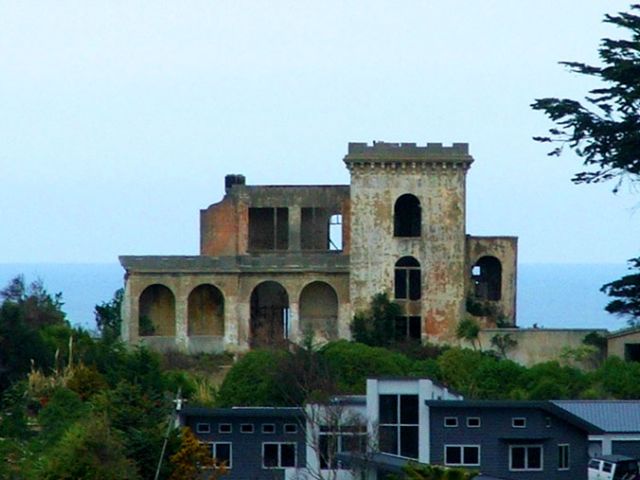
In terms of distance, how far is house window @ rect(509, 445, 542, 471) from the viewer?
2179 inches

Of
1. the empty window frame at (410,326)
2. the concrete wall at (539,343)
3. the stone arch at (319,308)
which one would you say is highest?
the stone arch at (319,308)

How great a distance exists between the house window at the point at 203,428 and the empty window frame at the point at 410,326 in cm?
2115

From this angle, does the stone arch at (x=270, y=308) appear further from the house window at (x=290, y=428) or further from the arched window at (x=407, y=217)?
the house window at (x=290, y=428)

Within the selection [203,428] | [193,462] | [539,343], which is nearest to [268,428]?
[203,428]

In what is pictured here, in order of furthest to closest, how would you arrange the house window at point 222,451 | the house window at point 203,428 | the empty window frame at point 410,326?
1. the empty window frame at point 410,326
2. the house window at point 203,428
3. the house window at point 222,451

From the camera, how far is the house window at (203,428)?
58.1 meters

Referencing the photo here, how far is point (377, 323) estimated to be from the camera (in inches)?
3100

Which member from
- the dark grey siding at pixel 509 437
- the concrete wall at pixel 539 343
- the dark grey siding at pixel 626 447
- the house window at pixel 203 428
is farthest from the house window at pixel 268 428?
the concrete wall at pixel 539 343

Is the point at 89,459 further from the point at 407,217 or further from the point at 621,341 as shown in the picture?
the point at 407,217

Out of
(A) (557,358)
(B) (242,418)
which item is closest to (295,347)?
(A) (557,358)

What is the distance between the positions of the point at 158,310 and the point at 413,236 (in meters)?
7.04

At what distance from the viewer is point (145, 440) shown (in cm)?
5256

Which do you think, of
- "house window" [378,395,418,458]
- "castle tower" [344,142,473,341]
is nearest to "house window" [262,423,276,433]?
"house window" [378,395,418,458]

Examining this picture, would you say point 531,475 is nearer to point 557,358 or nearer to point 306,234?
point 557,358
